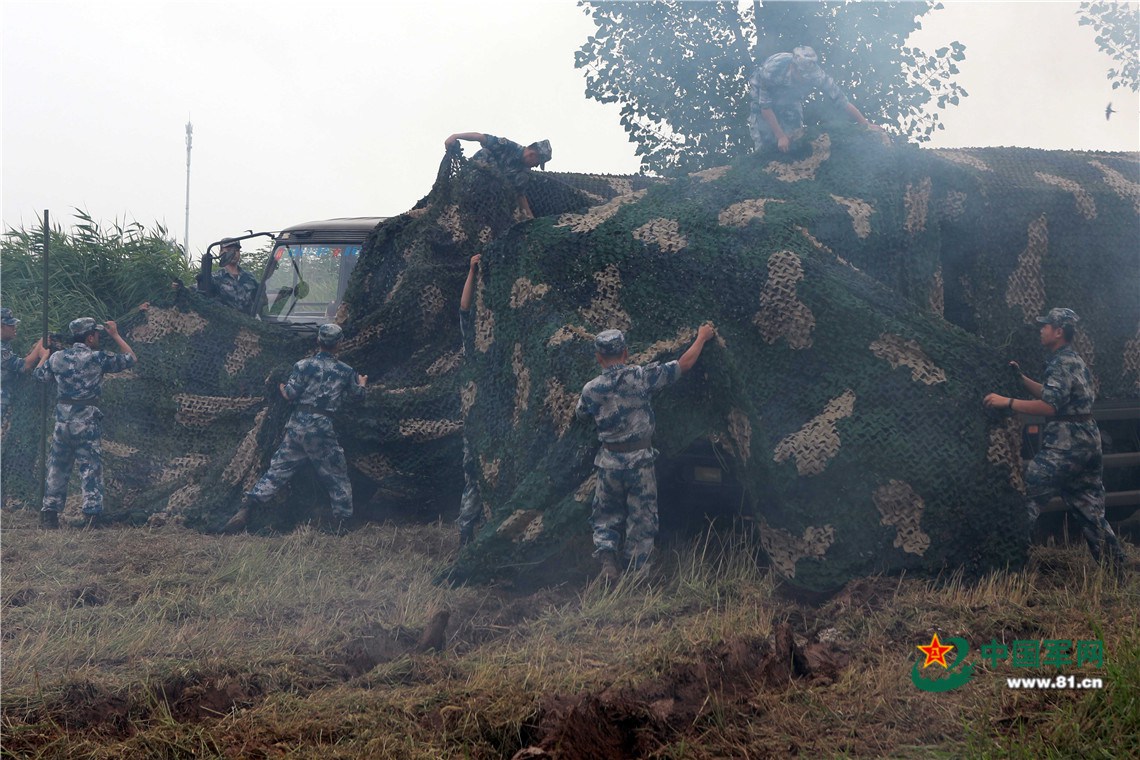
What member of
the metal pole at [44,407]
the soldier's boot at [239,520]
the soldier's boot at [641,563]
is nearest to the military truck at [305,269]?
the metal pole at [44,407]

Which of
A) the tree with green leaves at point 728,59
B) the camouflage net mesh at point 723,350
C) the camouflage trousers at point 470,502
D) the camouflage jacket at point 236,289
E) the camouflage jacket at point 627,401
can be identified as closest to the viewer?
the camouflage net mesh at point 723,350

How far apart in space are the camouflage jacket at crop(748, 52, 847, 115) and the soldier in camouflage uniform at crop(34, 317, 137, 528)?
562 cm

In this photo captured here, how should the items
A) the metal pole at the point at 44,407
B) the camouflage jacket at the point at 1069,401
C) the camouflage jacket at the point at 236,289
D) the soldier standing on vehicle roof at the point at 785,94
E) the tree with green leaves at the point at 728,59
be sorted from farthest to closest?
the tree with green leaves at the point at 728,59 < the camouflage jacket at the point at 236,289 < the metal pole at the point at 44,407 < the soldier standing on vehicle roof at the point at 785,94 < the camouflage jacket at the point at 1069,401

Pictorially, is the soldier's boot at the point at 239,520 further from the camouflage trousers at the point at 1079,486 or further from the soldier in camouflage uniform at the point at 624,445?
the camouflage trousers at the point at 1079,486

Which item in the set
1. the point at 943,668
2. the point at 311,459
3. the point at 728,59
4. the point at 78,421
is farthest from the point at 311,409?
the point at 728,59

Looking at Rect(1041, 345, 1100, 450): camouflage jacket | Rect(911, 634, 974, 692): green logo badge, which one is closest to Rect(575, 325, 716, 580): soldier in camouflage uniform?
Rect(911, 634, 974, 692): green logo badge

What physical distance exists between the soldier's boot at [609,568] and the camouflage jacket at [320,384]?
294 centimetres

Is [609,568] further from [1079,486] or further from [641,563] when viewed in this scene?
[1079,486]

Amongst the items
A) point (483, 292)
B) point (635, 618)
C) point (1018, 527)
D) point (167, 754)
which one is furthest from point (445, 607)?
point (1018, 527)

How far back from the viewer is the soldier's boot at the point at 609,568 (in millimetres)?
5938

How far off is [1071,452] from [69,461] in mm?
7634

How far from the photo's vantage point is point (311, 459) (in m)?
7.98

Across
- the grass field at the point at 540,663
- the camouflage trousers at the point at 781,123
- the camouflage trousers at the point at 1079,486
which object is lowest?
the grass field at the point at 540,663

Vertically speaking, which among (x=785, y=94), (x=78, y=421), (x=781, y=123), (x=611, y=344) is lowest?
(x=78, y=421)
